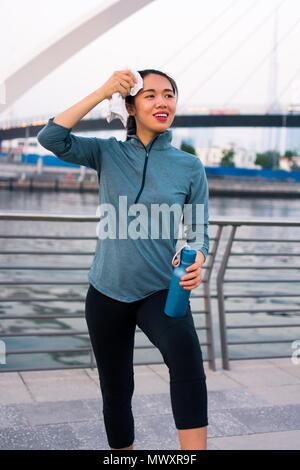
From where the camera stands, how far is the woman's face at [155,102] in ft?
7.41

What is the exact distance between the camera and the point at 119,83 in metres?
2.18

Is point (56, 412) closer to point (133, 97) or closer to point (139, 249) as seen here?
point (139, 249)

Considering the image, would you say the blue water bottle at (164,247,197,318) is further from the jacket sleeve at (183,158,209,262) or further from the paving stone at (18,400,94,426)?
the paving stone at (18,400,94,426)

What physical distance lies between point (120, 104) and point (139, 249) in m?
0.50

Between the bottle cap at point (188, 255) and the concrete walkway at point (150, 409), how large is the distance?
132 cm

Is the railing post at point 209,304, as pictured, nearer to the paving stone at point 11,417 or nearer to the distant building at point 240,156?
the paving stone at point 11,417

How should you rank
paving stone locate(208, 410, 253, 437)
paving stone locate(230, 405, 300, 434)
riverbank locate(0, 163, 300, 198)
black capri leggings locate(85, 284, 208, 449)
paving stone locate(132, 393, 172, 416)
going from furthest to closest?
riverbank locate(0, 163, 300, 198) < paving stone locate(132, 393, 172, 416) < paving stone locate(230, 405, 300, 434) < paving stone locate(208, 410, 253, 437) < black capri leggings locate(85, 284, 208, 449)

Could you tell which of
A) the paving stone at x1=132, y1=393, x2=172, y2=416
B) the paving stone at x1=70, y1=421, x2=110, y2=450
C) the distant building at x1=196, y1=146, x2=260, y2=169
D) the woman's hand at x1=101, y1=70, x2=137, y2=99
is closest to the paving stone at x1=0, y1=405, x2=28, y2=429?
the paving stone at x1=70, y1=421, x2=110, y2=450

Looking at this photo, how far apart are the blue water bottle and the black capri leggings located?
42 mm

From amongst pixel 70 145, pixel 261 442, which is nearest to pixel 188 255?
pixel 70 145

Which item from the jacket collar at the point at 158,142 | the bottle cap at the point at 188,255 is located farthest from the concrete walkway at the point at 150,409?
the jacket collar at the point at 158,142

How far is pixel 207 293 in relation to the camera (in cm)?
466

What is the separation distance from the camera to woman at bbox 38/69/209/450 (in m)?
2.12
